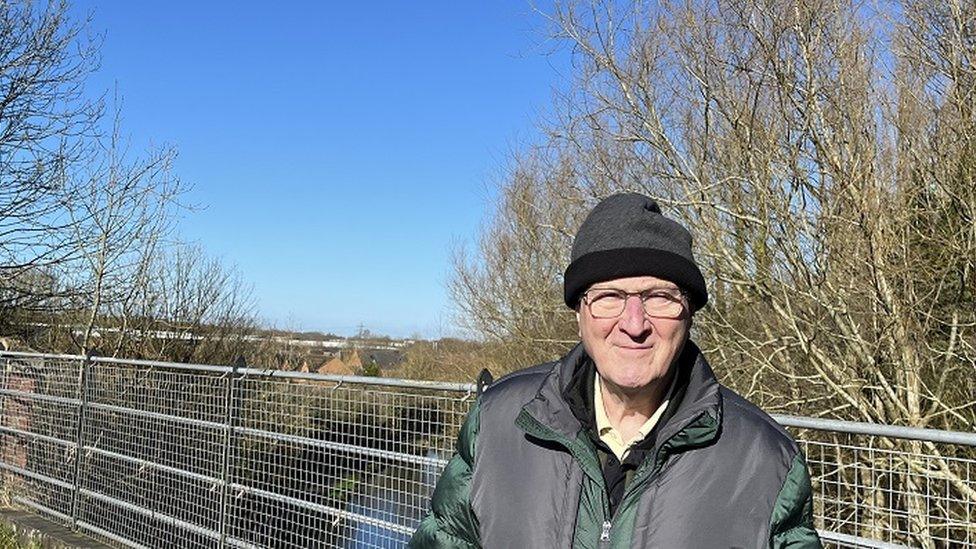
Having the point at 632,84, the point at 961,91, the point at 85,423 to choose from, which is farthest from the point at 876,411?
the point at 85,423

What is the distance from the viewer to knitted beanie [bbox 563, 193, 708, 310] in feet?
6.33

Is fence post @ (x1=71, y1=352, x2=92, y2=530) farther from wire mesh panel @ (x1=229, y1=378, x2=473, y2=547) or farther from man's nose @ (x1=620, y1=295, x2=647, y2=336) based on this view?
man's nose @ (x1=620, y1=295, x2=647, y2=336)

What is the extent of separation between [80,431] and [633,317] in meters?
6.29

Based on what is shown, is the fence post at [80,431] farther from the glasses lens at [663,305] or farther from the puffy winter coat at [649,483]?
the glasses lens at [663,305]

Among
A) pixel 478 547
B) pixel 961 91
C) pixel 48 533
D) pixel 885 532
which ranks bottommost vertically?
pixel 48 533

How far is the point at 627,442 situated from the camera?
2.01 metres

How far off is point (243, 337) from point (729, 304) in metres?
10.3

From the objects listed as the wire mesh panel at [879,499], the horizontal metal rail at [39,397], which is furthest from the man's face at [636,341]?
the horizontal metal rail at [39,397]

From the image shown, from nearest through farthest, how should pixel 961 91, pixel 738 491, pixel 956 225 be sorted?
pixel 738 491, pixel 961 91, pixel 956 225

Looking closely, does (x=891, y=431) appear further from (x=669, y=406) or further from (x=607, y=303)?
(x=607, y=303)

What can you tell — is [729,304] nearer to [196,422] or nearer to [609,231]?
[196,422]

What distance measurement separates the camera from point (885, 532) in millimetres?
3455

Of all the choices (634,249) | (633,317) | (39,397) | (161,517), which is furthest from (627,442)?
(39,397)

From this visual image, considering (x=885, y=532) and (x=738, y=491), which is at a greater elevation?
(x=738, y=491)
